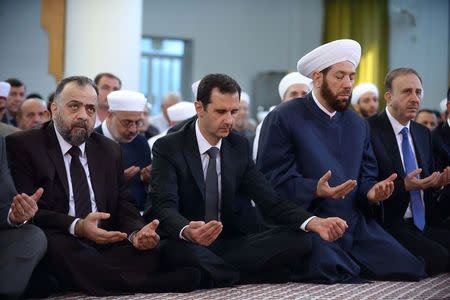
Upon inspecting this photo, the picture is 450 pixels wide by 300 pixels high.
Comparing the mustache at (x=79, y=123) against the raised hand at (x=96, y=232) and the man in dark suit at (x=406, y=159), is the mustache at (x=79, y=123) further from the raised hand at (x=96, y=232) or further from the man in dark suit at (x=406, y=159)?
the man in dark suit at (x=406, y=159)

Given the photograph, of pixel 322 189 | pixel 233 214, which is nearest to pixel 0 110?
pixel 233 214

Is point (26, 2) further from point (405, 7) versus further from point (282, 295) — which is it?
point (282, 295)

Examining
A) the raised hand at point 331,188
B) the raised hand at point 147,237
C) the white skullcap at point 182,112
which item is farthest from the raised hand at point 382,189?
the white skullcap at point 182,112

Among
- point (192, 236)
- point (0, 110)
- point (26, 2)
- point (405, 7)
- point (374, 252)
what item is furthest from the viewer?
point (405, 7)

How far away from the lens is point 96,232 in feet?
13.4

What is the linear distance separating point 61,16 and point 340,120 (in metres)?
4.24

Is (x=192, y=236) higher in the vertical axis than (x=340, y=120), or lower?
lower

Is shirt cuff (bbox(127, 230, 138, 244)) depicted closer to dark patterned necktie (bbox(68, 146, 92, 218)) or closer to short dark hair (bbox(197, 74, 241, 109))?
dark patterned necktie (bbox(68, 146, 92, 218))

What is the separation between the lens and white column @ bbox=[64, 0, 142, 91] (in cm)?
781

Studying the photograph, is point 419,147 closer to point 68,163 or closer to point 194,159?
point 194,159

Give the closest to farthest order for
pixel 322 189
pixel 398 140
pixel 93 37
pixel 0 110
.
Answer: pixel 322 189 < pixel 398 140 < pixel 0 110 < pixel 93 37

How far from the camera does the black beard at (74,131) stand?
4.38 metres

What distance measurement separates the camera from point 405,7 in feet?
Answer: 39.1

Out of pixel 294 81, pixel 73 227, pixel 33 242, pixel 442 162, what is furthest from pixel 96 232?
pixel 294 81
